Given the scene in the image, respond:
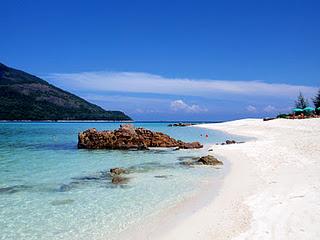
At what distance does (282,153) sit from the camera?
74.2 ft

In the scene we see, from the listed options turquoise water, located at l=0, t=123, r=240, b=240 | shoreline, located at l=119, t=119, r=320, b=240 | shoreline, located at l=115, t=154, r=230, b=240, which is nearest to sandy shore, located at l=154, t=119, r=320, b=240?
shoreline, located at l=119, t=119, r=320, b=240

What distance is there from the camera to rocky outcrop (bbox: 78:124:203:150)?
103ft

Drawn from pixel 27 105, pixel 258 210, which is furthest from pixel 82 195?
pixel 27 105

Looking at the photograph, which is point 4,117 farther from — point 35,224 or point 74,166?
point 35,224

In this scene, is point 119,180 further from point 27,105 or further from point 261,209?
point 27,105

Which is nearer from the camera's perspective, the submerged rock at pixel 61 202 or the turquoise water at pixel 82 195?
the turquoise water at pixel 82 195

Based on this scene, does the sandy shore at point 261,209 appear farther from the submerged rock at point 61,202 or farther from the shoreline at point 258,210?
the submerged rock at point 61,202

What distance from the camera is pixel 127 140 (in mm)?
31688

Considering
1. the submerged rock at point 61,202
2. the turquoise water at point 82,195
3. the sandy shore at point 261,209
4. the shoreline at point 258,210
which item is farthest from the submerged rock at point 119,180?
the sandy shore at point 261,209

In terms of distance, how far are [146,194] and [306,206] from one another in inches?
221

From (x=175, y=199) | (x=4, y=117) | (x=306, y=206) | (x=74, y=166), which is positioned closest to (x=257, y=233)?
(x=306, y=206)

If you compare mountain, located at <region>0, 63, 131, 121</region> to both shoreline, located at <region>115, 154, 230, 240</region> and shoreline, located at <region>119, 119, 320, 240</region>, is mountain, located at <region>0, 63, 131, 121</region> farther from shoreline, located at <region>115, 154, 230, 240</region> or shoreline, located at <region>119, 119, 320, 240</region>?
shoreline, located at <region>115, 154, 230, 240</region>

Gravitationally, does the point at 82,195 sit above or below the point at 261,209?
below

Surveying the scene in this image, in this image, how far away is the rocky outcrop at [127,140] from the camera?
31.3 m
